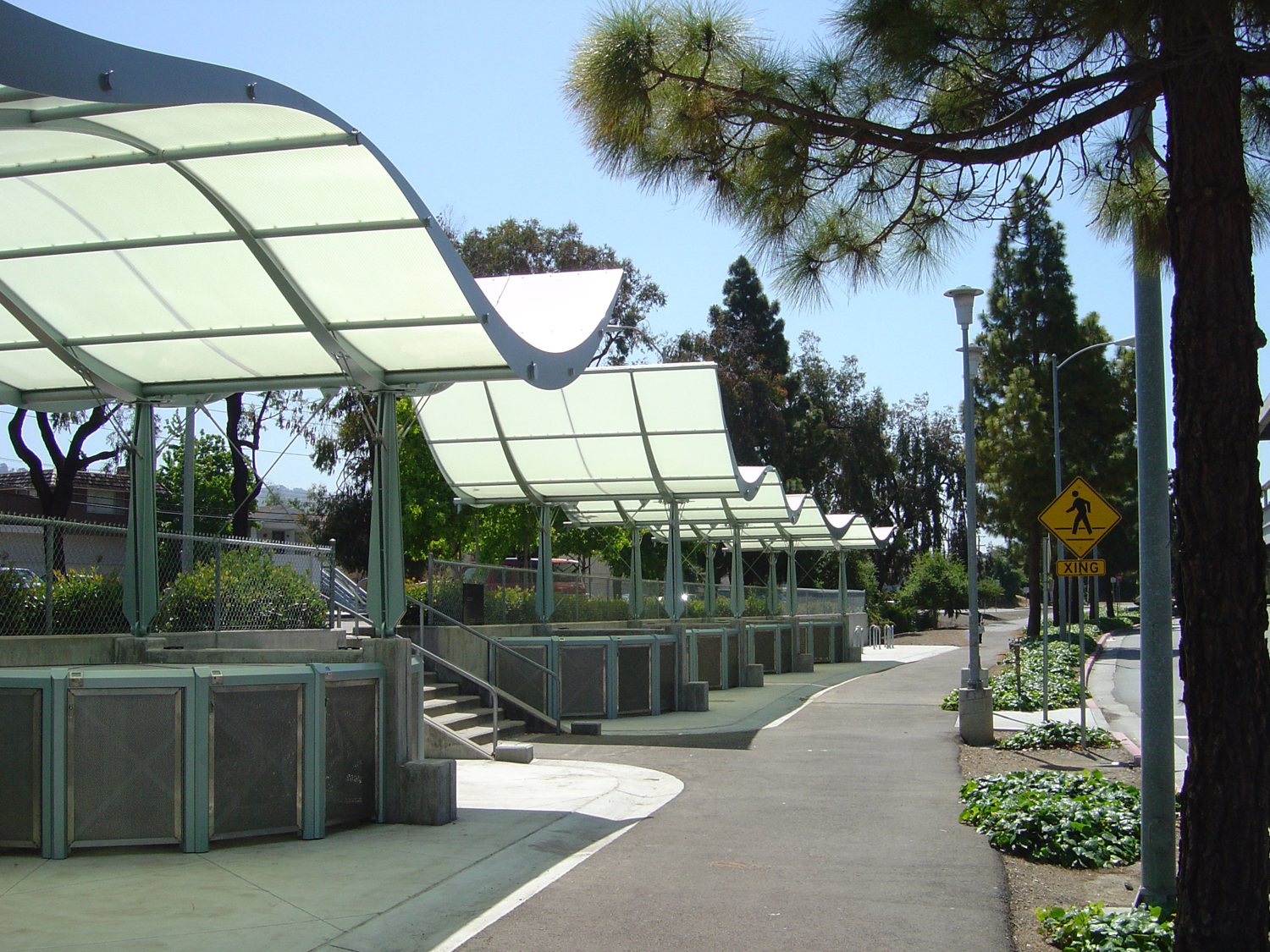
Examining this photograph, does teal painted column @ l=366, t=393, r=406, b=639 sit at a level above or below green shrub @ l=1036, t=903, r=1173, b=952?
above

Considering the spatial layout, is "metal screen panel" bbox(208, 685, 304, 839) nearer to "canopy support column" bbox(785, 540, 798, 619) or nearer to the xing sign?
the xing sign

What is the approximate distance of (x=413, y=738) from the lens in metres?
11.3

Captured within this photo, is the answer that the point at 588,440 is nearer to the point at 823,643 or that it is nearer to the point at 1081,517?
the point at 1081,517

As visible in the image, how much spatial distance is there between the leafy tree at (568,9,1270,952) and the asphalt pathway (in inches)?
96.5

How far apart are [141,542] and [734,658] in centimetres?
1909

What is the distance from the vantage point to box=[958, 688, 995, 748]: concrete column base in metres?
17.1

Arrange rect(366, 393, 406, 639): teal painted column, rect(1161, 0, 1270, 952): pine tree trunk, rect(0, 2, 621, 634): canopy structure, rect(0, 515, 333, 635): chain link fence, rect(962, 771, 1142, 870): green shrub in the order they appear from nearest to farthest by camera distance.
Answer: rect(1161, 0, 1270, 952): pine tree trunk
rect(0, 2, 621, 634): canopy structure
rect(962, 771, 1142, 870): green shrub
rect(0, 515, 333, 635): chain link fence
rect(366, 393, 406, 639): teal painted column

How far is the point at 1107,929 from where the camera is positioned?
677 centimetres

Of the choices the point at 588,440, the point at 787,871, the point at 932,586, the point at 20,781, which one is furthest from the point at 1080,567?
the point at 932,586

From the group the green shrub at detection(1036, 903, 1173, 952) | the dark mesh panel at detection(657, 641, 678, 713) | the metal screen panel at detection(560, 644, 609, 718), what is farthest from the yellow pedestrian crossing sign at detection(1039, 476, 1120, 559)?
the dark mesh panel at detection(657, 641, 678, 713)

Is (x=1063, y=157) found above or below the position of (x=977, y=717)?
above

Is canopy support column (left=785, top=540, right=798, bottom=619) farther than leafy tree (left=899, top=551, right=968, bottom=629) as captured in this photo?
No

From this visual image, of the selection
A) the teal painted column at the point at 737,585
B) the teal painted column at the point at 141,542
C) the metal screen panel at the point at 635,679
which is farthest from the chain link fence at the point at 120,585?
the teal painted column at the point at 737,585

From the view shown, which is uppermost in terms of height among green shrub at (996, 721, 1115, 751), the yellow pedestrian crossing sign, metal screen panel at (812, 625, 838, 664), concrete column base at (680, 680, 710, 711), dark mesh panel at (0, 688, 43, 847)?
the yellow pedestrian crossing sign
